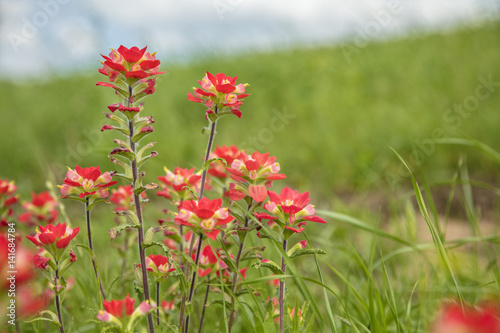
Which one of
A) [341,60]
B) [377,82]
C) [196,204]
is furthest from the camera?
[341,60]

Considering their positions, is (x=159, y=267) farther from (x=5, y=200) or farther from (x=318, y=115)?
(x=318, y=115)

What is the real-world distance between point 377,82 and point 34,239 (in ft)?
15.2

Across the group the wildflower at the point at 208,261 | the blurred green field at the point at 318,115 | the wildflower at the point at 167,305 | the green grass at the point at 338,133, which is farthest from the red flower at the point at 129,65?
the blurred green field at the point at 318,115

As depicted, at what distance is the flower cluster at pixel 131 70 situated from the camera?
3.44 ft

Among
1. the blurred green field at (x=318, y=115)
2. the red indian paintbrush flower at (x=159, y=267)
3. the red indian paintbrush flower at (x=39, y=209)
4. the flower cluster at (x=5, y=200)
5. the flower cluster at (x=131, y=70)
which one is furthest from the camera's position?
the blurred green field at (x=318, y=115)

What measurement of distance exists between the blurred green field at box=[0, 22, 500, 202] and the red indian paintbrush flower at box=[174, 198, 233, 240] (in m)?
2.25

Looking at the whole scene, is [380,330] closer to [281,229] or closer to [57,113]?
[281,229]

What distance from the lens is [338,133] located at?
4.16 metres

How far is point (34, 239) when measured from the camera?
42.7 inches

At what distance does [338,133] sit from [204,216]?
10.9ft

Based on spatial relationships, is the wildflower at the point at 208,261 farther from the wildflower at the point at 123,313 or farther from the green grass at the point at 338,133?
the green grass at the point at 338,133

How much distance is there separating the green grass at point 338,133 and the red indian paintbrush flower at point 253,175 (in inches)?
33.0

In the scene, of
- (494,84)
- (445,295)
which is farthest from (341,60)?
(445,295)

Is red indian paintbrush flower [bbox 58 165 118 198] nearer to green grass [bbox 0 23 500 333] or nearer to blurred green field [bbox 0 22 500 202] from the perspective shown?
green grass [bbox 0 23 500 333]
